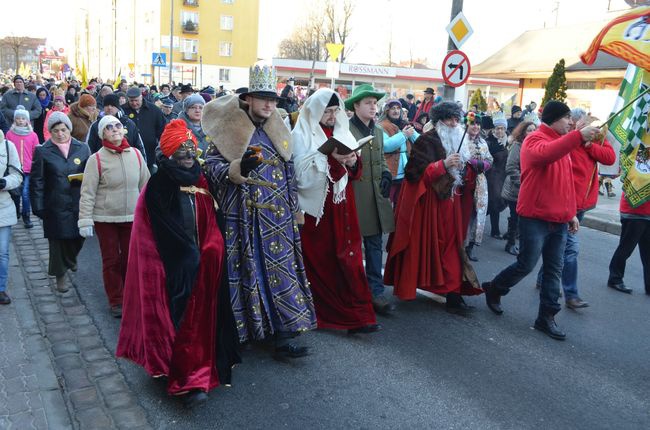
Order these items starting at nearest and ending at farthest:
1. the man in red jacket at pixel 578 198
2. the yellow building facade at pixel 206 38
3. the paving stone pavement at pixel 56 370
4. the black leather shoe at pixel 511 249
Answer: the paving stone pavement at pixel 56 370 → the man in red jacket at pixel 578 198 → the black leather shoe at pixel 511 249 → the yellow building facade at pixel 206 38

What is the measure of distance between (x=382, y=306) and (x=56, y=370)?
2.79 m

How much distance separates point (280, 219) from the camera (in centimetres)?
441

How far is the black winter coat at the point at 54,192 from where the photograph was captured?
565 centimetres

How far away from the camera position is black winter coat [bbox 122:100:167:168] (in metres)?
9.29

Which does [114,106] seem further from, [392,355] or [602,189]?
[602,189]

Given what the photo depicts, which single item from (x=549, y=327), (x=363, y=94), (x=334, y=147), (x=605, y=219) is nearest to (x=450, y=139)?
(x=363, y=94)

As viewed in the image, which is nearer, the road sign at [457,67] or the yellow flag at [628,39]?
the yellow flag at [628,39]

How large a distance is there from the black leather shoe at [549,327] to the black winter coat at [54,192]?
4.35m

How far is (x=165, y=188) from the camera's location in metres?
3.81

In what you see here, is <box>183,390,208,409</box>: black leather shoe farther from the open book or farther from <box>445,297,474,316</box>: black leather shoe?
<box>445,297,474,316</box>: black leather shoe

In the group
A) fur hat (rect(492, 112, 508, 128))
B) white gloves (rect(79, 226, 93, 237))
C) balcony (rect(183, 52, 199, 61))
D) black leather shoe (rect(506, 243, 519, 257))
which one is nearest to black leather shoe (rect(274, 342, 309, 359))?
white gloves (rect(79, 226, 93, 237))

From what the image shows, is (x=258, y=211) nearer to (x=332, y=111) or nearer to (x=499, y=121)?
(x=332, y=111)

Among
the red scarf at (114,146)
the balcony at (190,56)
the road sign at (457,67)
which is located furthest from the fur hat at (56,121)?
the balcony at (190,56)

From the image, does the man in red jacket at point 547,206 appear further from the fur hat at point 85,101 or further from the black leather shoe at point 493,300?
the fur hat at point 85,101
